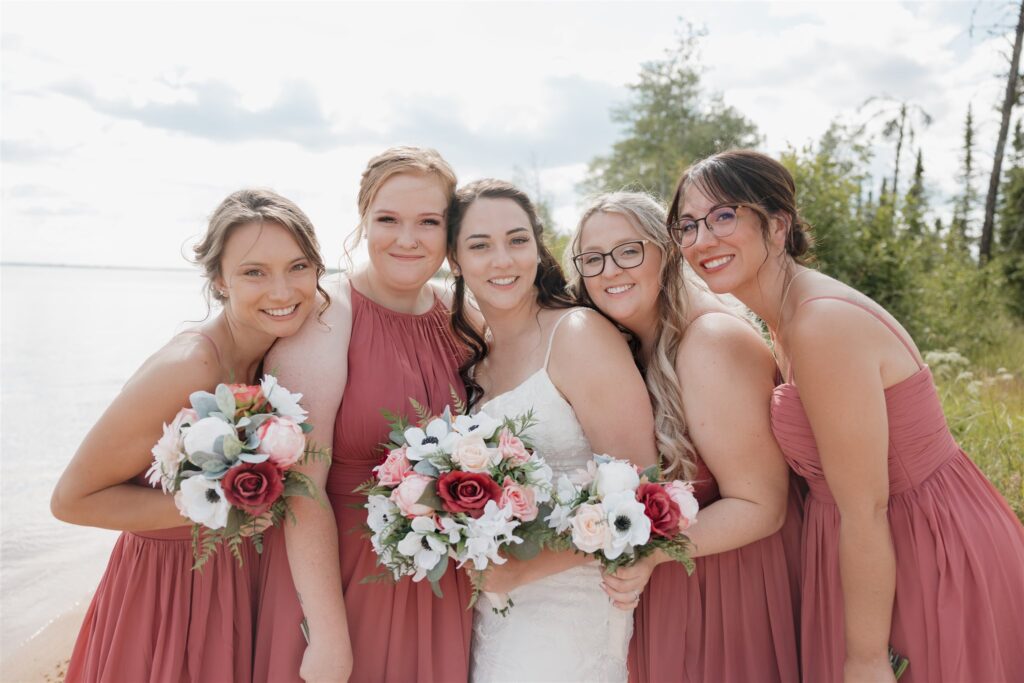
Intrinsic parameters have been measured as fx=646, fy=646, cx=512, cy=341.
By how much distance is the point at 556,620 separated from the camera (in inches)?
127

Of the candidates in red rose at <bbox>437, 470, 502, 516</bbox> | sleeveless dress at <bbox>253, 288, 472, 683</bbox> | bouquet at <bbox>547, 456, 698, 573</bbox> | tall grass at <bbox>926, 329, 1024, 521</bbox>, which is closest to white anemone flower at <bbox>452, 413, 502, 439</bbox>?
red rose at <bbox>437, 470, 502, 516</bbox>

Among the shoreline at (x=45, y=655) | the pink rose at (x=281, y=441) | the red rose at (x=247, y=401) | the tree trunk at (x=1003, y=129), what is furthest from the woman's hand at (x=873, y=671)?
the tree trunk at (x=1003, y=129)

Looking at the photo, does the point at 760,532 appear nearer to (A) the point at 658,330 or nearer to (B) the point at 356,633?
(A) the point at 658,330

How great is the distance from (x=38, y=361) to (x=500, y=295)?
24251 millimetres

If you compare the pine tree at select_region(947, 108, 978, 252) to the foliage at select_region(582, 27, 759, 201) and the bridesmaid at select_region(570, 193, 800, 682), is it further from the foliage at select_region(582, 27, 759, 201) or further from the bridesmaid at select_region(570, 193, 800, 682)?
the bridesmaid at select_region(570, 193, 800, 682)

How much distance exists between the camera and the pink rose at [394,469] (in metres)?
2.76

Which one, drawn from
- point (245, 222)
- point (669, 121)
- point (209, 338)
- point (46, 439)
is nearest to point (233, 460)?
point (209, 338)

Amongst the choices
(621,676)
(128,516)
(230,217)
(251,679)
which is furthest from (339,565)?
(230,217)

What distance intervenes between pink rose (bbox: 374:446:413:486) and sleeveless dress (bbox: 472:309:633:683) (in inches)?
27.9

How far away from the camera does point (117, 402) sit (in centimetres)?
298

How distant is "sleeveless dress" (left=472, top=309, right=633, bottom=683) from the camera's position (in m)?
3.17

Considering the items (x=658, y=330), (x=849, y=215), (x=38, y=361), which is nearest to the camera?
(x=658, y=330)

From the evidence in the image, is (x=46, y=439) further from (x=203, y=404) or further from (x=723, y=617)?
(x=723, y=617)

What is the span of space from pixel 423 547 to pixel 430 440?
0.45 metres
